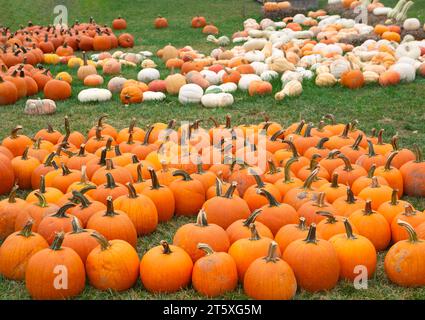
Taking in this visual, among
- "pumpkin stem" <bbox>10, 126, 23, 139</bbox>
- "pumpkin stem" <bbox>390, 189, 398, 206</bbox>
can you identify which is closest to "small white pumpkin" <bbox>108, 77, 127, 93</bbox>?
"pumpkin stem" <bbox>10, 126, 23, 139</bbox>

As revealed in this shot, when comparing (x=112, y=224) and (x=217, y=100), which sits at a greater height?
(x=217, y=100)

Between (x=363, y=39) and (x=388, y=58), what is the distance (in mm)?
2551

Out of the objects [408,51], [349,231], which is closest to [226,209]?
[349,231]

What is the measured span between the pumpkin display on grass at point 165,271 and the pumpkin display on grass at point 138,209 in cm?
78

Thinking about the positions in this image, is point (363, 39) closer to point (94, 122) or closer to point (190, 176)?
point (94, 122)

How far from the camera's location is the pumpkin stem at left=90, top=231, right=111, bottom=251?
4.24 m

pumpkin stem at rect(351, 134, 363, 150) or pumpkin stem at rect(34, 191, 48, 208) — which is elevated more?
pumpkin stem at rect(351, 134, 363, 150)

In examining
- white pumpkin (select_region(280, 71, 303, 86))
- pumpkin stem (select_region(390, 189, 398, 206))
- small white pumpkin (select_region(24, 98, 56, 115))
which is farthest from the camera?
white pumpkin (select_region(280, 71, 303, 86))

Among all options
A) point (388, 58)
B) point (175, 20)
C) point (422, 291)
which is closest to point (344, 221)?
point (422, 291)

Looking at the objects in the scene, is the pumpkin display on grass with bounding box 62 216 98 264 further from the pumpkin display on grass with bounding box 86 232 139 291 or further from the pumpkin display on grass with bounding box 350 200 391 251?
the pumpkin display on grass with bounding box 350 200 391 251

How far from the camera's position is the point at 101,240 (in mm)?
4273

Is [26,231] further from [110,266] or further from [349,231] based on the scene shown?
[349,231]

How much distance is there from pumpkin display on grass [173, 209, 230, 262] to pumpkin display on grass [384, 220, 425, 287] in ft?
3.66

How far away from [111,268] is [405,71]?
24.1ft
